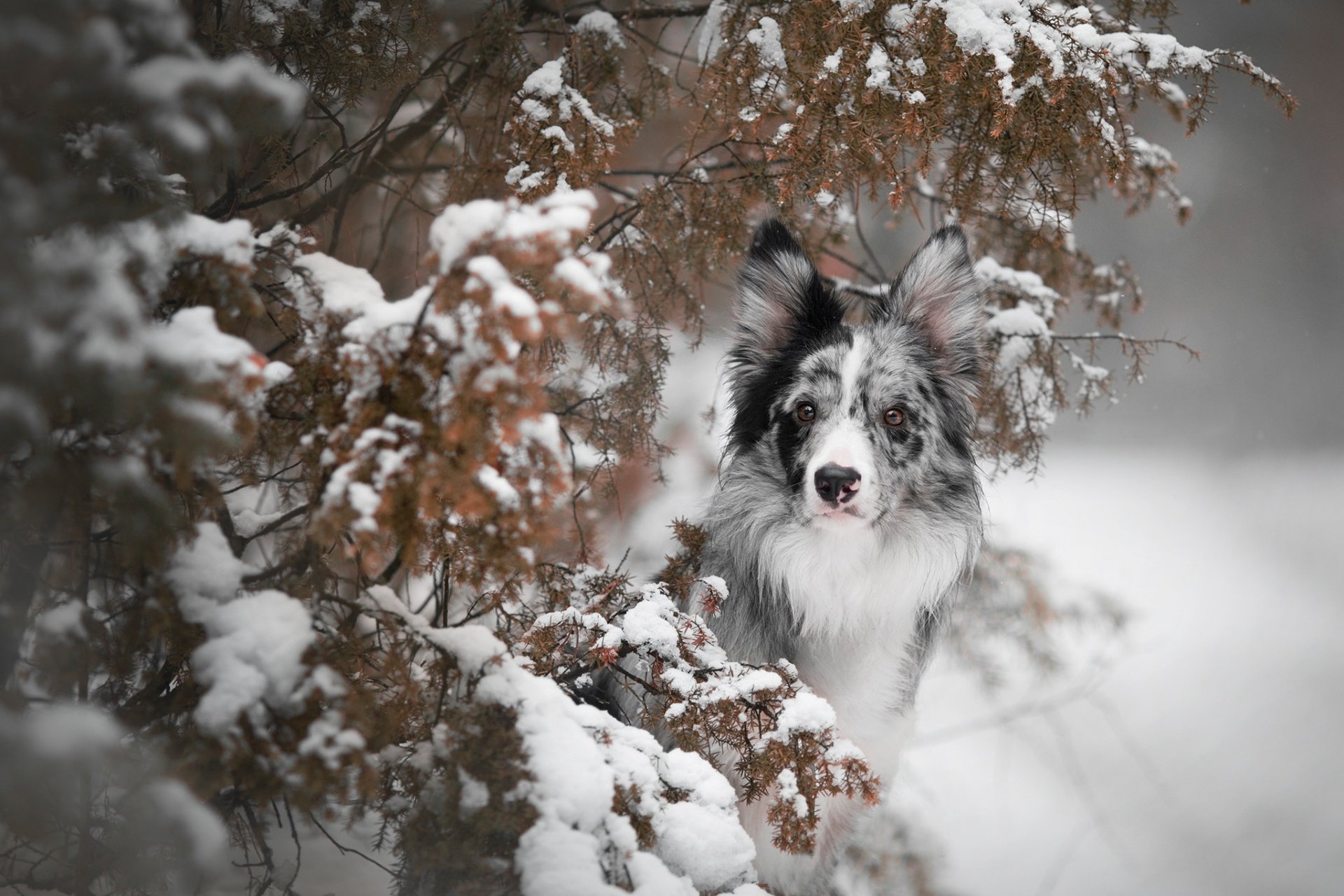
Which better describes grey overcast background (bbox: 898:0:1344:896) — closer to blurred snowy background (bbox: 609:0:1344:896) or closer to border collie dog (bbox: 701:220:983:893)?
blurred snowy background (bbox: 609:0:1344:896)

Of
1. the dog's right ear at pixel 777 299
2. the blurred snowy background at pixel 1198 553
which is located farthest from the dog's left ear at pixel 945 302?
the blurred snowy background at pixel 1198 553

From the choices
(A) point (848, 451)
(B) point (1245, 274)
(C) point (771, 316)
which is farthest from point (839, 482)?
(B) point (1245, 274)

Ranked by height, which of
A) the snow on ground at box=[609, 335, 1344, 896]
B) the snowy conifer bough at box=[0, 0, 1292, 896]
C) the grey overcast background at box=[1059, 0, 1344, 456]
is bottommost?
the snowy conifer bough at box=[0, 0, 1292, 896]

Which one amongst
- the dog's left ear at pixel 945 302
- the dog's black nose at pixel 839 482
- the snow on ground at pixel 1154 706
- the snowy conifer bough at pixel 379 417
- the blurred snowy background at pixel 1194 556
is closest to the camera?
the snowy conifer bough at pixel 379 417

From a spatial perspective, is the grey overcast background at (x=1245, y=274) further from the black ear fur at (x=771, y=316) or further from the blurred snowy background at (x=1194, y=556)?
the black ear fur at (x=771, y=316)

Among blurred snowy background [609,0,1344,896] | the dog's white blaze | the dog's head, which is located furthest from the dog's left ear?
blurred snowy background [609,0,1344,896]

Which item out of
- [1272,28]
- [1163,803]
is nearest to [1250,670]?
Answer: [1163,803]

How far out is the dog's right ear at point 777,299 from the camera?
340cm

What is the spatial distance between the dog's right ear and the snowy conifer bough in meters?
0.21

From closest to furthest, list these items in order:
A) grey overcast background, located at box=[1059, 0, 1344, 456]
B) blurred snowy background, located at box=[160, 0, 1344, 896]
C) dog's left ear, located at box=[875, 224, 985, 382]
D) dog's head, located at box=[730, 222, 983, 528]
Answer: dog's head, located at box=[730, 222, 983, 528] → dog's left ear, located at box=[875, 224, 985, 382] → blurred snowy background, located at box=[160, 0, 1344, 896] → grey overcast background, located at box=[1059, 0, 1344, 456]

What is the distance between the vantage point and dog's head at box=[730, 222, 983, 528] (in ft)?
10.4

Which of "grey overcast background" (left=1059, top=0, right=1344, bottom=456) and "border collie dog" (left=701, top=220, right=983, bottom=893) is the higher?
"grey overcast background" (left=1059, top=0, right=1344, bottom=456)

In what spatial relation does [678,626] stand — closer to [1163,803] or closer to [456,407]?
[456,407]

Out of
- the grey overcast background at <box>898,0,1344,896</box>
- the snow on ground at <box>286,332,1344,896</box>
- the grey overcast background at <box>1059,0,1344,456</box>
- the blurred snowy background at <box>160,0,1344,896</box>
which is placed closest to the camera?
the snow on ground at <box>286,332,1344,896</box>
